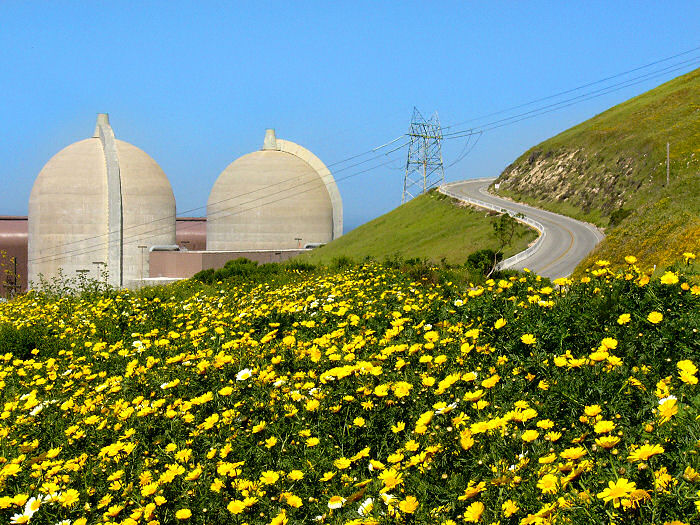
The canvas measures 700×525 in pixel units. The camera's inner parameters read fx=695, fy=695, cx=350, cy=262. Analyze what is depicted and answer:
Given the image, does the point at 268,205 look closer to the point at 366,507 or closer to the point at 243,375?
the point at 243,375

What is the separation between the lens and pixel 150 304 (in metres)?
14.0

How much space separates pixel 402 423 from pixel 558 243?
43438mm

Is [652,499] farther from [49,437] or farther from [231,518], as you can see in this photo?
[49,437]

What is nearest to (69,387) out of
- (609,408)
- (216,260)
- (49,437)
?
(49,437)

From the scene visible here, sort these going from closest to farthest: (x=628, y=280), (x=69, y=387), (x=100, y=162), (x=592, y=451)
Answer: (x=592, y=451) < (x=628, y=280) < (x=69, y=387) < (x=100, y=162)

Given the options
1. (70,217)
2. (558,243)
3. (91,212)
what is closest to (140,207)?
(91,212)

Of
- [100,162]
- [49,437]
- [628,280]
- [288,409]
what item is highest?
[100,162]

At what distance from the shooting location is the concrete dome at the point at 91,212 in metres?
49.1

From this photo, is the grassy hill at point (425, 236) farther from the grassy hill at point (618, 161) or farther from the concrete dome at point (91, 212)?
the concrete dome at point (91, 212)

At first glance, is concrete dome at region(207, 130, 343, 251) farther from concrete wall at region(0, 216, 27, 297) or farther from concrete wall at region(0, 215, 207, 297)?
concrete wall at region(0, 216, 27, 297)

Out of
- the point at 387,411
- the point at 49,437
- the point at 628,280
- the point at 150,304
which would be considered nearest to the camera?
the point at 387,411

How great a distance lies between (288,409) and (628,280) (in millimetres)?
3905

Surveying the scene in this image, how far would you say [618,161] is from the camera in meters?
63.8

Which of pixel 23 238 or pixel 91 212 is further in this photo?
pixel 23 238
